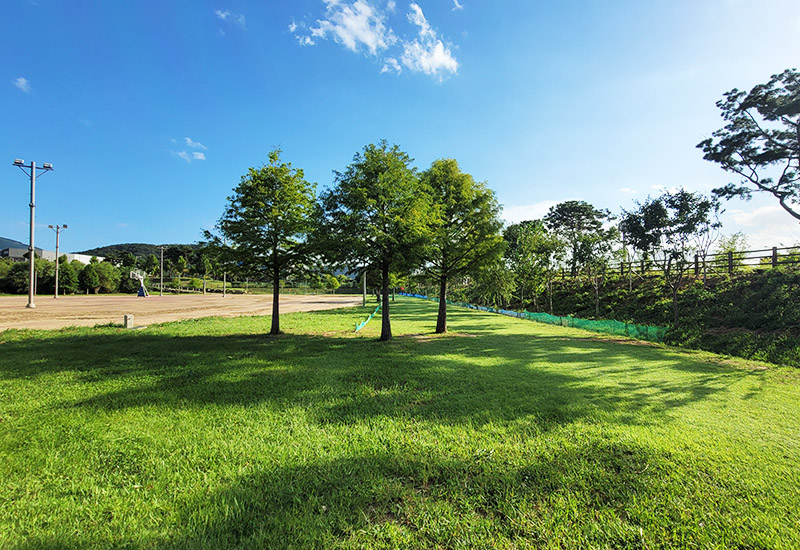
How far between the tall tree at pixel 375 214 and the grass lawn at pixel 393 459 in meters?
4.76

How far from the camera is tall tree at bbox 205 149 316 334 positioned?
11.8 metres

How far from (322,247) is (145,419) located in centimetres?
714

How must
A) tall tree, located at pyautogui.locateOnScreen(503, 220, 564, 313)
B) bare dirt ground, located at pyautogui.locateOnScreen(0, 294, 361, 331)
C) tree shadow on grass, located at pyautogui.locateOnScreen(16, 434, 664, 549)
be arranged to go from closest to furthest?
tree shadow on grass, located at pyautogui.locateOnScreen(16, 434, 664, 549), bare dirt ground, located at pyautogui.locateOnScreen(0, 294, 361, 331), tall tree, located at pyautogui.locateOnScreen(503, 220, 564, 313)

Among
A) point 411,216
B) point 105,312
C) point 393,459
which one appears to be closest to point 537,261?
point 411,216

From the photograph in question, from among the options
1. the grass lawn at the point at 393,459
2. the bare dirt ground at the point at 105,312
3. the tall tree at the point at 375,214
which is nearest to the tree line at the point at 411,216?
the tall tree at the point at 375,214

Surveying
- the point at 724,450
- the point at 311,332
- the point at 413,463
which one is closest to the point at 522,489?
the point at 413,463

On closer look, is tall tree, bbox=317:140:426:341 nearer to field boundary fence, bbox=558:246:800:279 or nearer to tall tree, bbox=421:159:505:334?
tall tree, bbox=421:159:505:334

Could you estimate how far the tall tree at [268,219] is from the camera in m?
11.8

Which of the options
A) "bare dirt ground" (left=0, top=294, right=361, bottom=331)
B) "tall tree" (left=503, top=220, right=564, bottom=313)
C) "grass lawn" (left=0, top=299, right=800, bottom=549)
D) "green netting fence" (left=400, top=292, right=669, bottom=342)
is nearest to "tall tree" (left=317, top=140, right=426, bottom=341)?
"grass lawn" (left=0, top=299, right=800, bottom=549)

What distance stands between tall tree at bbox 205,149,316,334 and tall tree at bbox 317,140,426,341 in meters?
1.40

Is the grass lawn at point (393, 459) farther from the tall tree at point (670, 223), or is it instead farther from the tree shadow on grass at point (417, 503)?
the tall tree at point (670, 223)

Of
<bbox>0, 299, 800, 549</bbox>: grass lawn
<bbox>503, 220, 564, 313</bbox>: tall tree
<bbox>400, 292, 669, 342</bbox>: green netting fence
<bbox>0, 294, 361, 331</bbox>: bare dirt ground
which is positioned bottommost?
<bbox>0, 294, 361, 331</bbox>: bare dirt ground

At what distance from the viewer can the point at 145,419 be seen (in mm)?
4535

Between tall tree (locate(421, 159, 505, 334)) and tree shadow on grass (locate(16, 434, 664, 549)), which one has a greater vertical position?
tall tree (locate(421, 159, 505, 334))
